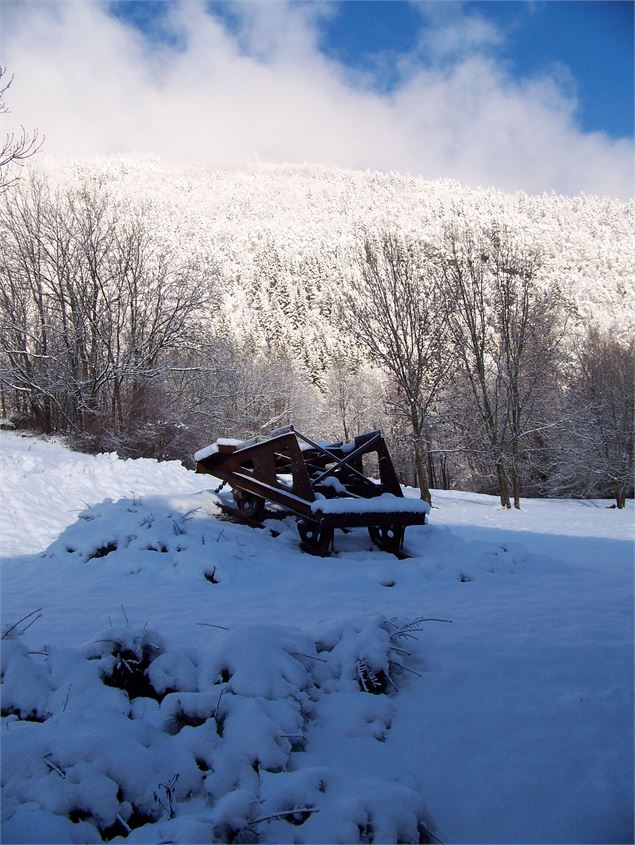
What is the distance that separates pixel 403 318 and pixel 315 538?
12904mm

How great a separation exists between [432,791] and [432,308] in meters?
17.3

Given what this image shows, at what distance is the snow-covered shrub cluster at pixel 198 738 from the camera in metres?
1.68

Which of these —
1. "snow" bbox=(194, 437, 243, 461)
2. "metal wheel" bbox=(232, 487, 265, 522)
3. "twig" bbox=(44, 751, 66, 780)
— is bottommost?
"twig" bbox=(44, 751, 66, 780)

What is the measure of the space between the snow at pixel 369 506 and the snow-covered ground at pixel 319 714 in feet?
4.45

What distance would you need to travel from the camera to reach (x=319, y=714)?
8.00 feet

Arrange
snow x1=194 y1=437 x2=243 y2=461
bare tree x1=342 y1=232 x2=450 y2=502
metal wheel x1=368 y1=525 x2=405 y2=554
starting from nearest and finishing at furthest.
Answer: metal wheel x1=368 y1=525 x2=405 y2=554 → snow x1=194 y1=437 x2=243 y2=461 → bare tree x1=342 y1=232 x2=450 y2=502

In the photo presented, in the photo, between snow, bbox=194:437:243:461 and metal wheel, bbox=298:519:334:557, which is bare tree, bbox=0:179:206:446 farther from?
metal wheel, bbox=298:519:334:557

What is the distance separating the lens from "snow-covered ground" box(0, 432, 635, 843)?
1.74m

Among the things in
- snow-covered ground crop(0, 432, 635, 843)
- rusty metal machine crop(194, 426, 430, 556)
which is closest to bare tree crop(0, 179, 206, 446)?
rusty metal machine crop(194, 426, 430, 556)

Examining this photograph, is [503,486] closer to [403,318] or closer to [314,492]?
[403,318]

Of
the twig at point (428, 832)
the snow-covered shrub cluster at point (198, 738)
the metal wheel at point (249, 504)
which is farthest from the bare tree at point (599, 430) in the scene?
the twig at point (428, 832)

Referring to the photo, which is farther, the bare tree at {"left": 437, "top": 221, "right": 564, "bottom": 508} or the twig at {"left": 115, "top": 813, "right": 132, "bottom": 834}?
the bare tree at {"left": 437, "top": 221, "right": 564, "bottom": 508}

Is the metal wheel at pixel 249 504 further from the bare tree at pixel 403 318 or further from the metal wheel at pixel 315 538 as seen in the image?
the bare tree at pixel 403 318

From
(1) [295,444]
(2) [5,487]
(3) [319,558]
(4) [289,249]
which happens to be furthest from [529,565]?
(4) [289,249]
